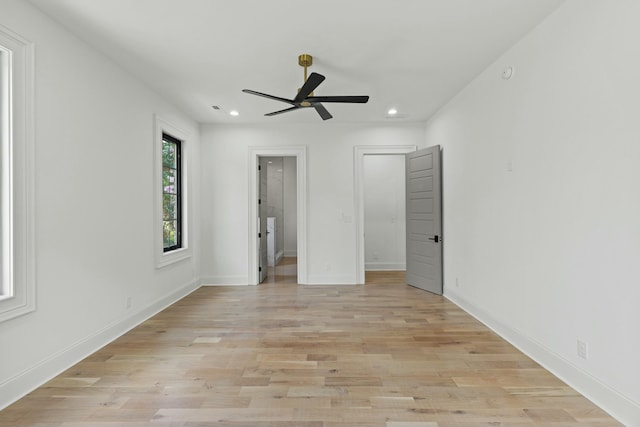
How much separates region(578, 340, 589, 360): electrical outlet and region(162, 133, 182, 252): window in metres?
4.45

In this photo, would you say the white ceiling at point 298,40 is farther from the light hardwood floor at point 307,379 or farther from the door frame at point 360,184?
the light hardwood floor at point 307,379

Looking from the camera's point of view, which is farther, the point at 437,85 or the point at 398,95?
the point at 398,95

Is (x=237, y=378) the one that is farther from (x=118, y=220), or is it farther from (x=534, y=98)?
(x=534, y=98)

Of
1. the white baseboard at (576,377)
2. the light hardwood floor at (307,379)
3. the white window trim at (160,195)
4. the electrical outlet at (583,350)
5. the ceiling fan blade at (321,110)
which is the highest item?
the ceiling fan blade at (321,110)

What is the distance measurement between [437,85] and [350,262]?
2.93 m

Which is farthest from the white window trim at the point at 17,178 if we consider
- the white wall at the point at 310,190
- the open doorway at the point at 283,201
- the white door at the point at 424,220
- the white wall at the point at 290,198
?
the white wall at the point at 290,198

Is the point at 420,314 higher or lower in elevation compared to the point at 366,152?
lower

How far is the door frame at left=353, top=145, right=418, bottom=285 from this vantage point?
5.30m

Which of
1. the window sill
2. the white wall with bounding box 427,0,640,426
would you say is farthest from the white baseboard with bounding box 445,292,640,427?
the window sill

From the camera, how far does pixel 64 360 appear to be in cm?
248

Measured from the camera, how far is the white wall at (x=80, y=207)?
2.26 meters

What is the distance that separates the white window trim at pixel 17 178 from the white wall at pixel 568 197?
12.4 feet

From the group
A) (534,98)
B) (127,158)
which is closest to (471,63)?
(534,98)

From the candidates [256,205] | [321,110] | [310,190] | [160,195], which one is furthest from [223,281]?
[321,110]
